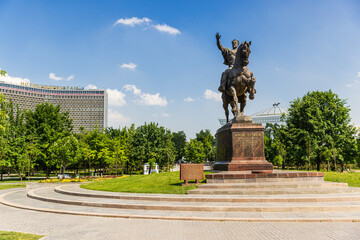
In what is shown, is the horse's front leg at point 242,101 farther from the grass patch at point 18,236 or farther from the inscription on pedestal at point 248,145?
the grass patch at point 18,236

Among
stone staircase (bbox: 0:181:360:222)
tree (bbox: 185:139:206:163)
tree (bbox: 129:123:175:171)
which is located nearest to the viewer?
stone staircase (bbox: 0:181:360:222)

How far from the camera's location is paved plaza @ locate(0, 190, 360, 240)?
248 inches

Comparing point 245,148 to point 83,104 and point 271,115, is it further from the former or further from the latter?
point 83,104

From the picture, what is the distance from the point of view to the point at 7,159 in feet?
118

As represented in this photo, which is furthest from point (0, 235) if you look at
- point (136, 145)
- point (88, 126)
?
point (88, 126)

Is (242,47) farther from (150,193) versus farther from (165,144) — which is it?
(165,144)

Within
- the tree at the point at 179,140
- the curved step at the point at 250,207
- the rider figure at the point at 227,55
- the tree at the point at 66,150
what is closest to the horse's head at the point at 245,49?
the rider figure at the point at 227,55

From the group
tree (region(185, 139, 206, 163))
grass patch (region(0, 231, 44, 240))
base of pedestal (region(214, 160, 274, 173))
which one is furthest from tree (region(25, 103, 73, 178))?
grass patch (region(0, 231, 44, 240))

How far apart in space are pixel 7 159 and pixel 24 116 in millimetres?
11901

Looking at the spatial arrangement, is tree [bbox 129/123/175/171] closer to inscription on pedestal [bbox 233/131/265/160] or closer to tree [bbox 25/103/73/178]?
tree [bbox 25/103/73/178]

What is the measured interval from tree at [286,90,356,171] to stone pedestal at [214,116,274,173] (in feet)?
69.6

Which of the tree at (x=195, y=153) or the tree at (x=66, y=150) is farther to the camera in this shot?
the tree at (x=195, y=153)

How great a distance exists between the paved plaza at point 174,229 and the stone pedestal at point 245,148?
6298 mm

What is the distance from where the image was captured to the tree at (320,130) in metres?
32.8
